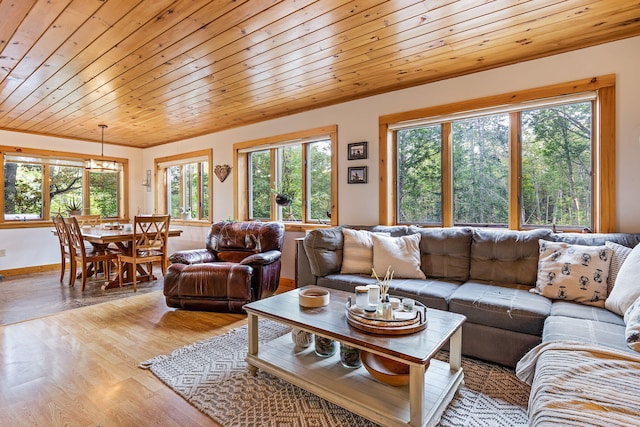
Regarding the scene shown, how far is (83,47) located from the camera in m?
2.44

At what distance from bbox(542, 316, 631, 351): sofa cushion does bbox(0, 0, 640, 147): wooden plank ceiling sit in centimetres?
186

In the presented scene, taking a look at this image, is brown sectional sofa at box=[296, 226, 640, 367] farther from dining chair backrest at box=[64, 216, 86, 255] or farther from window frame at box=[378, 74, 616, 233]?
dining chair backrest at box=[64, 216, 86, 255]

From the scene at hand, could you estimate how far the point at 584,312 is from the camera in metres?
1.92

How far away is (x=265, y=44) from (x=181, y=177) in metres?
4.37

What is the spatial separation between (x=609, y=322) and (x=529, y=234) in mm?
922

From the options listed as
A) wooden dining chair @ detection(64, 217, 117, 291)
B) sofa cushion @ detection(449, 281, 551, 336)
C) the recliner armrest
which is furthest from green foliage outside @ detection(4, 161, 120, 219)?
sofa cushion @ detection(449, 281, 551, 336)

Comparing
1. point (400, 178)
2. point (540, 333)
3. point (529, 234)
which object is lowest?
point (540, 333)

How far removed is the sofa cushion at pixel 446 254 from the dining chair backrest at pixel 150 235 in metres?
3.27

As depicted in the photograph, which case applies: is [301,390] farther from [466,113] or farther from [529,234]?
[466,113]

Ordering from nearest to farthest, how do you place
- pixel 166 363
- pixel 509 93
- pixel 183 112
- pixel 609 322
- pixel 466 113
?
pixel 609 322
pixel 166 363
pixel 509 93
pixel 466 113
pixel 183 112

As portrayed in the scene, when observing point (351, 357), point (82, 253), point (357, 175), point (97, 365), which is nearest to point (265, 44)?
point (357, 175)

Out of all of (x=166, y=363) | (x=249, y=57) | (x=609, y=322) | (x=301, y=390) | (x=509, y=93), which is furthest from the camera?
(x=509, y=93)

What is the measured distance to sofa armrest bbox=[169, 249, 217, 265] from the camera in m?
3.51

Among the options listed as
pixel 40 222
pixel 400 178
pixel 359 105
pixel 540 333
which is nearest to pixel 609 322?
pixel 540 333
